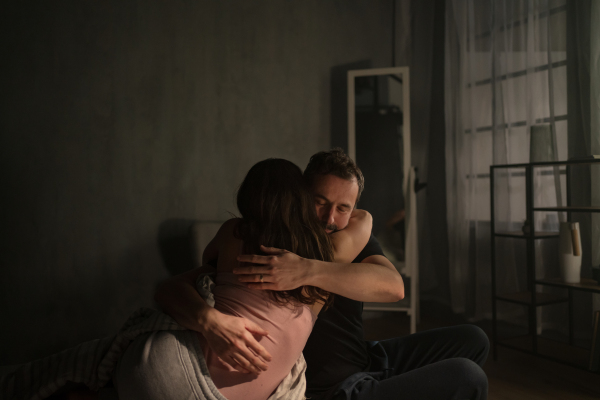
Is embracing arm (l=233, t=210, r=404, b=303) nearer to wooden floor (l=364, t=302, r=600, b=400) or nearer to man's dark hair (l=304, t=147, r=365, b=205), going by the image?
man's dark hair (l=304, t=147, r=365, b=205)

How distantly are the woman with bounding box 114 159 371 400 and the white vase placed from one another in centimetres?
193

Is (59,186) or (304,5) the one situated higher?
(304,5)

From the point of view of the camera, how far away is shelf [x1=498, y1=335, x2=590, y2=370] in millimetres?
2529

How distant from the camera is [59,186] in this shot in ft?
8.63

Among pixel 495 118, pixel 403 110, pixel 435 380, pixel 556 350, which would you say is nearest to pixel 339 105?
pixel 403 110

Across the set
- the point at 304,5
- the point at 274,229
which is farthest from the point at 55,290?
the point at 304,5

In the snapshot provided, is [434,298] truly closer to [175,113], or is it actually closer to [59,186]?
[175,113]

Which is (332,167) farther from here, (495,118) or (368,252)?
(495,118)

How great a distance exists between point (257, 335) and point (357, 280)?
11.8 inches

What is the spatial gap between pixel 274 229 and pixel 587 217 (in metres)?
2.53

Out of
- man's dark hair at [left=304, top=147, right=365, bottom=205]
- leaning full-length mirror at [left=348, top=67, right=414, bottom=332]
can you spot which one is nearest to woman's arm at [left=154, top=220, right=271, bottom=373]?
man's dark hair at [left=304, top=147, right=365, bottom=205]

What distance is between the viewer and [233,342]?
0.95 m

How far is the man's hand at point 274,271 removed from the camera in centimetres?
102

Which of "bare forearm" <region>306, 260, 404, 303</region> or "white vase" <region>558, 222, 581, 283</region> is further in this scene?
"white vase" <region>558, 222, 581, 283</region>
